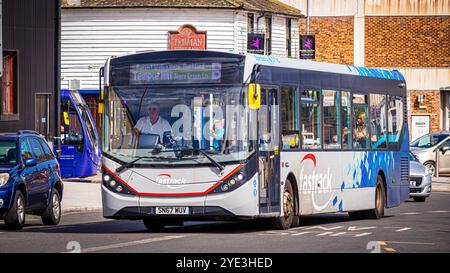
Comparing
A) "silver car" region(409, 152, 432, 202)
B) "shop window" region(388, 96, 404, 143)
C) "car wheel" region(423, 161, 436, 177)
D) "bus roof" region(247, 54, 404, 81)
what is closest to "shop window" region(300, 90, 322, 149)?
"bus roof" region(247, 54, 404, 81)

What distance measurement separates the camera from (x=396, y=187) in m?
27.1

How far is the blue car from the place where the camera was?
68.6 ft

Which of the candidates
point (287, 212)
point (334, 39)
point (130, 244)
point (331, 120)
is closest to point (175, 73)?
point (287, 212)

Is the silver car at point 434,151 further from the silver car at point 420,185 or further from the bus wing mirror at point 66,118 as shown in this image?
the bus wing mirror at point 66,118

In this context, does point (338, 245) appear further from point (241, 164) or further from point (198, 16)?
point (198, 16)

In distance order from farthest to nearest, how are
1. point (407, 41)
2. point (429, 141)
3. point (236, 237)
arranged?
point (407, 41) < point (429, 141) < point (236, 237)

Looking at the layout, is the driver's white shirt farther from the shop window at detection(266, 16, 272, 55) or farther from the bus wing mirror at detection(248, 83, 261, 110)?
the shop window at detection(266, 16, 272, 55)

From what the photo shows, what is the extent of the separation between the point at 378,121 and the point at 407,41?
4621cm

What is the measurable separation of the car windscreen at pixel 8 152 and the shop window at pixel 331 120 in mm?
5611

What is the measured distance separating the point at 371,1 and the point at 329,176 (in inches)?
1926

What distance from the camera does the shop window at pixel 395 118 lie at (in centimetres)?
2631

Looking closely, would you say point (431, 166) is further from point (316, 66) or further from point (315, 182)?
point (315, 182)

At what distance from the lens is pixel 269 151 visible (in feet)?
65.9
